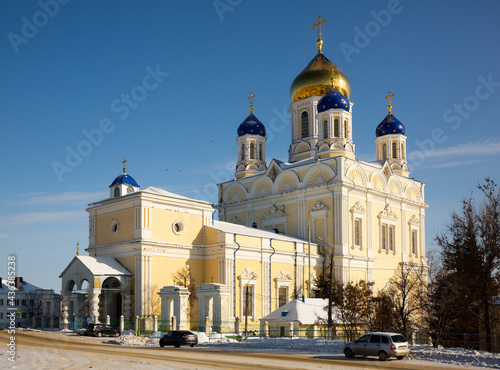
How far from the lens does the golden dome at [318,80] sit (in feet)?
147

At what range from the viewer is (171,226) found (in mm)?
33594

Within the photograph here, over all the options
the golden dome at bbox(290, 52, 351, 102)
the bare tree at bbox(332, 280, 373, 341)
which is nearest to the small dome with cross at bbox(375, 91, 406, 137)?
the golden dome at bbox(290, 52, 351, 102)

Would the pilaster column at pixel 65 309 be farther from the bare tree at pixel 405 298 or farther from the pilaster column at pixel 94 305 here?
the bare tree at pixel 405 298

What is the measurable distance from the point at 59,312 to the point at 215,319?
10946mm

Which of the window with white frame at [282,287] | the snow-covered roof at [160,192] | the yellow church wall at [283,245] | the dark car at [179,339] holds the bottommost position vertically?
the dark car at [179,339]

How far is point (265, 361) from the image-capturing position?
1602cm

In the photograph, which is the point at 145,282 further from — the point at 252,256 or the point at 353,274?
the point at 353,274

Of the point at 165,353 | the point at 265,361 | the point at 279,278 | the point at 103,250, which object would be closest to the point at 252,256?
the point at 279,278

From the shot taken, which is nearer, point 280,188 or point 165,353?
point 165,353

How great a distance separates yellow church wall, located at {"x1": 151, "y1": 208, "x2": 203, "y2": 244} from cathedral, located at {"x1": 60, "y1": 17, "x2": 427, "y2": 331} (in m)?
0.06

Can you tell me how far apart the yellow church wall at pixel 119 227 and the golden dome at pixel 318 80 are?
730 inches

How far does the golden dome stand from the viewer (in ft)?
147

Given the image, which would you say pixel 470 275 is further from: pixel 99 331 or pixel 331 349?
pixel 99 331

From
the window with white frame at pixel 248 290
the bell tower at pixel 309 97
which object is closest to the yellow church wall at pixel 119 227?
the window with white frame at pixel 248 290
